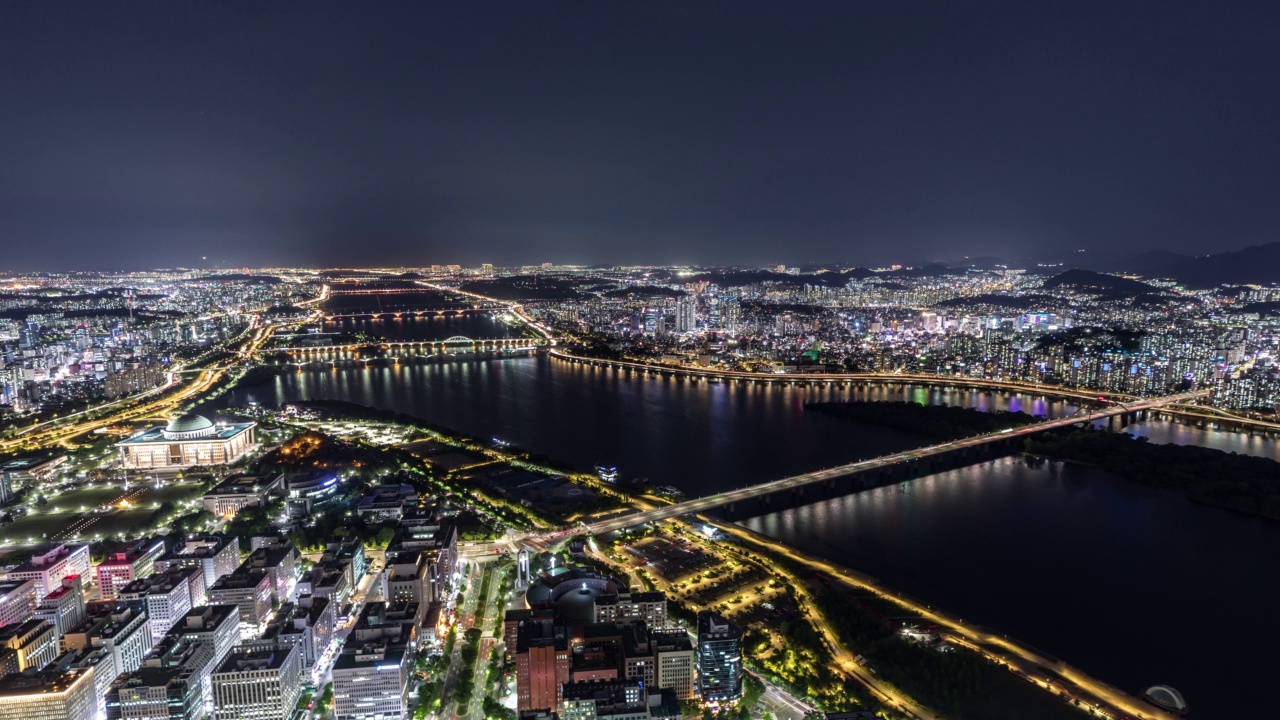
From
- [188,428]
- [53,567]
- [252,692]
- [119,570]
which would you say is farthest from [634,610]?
[188,428]

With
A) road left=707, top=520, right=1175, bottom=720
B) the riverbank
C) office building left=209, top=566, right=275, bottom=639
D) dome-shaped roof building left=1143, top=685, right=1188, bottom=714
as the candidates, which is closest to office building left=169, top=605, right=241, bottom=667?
office building left=209, top=566, right=275, bottom=639

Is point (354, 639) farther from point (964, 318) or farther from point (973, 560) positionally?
point (964, 318)

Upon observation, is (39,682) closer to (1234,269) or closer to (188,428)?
(188,428)

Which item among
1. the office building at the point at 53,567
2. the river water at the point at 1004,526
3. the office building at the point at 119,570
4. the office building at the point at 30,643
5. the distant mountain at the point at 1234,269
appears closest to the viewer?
the office building at the point at 30,643

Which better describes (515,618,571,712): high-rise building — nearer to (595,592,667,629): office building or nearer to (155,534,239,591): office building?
(595,592,667,629): office building

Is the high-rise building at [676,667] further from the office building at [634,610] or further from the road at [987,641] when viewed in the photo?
the road at [987,641]

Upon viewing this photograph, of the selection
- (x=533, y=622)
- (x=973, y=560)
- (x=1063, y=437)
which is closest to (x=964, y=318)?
Answer: (x=1063, y=437)

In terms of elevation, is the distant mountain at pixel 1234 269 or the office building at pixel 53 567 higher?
the distant mountain at pixel 1234 269

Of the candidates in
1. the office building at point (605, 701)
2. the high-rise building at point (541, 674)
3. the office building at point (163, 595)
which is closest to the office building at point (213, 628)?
the office building at point (163, 595)
